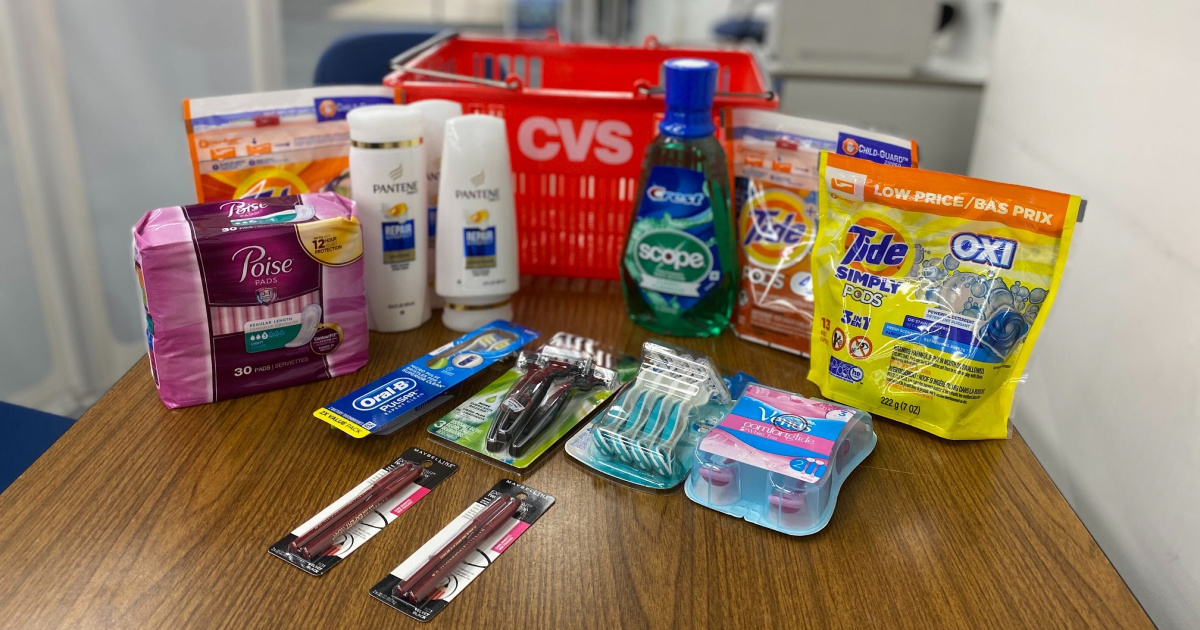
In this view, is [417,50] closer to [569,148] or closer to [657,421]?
[569,148]

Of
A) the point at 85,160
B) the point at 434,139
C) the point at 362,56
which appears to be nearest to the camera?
the point at 434,139

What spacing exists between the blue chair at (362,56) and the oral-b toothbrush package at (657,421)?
1087mm

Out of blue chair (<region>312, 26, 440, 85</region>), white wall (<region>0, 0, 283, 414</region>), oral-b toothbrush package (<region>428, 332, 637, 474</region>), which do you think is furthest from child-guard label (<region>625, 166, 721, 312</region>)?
white wall (<region>0, 0, 283, 414</region>)

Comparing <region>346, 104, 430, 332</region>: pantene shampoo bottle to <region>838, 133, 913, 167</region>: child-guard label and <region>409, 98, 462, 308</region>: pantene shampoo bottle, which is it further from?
<region>838, 133, 913, 167</region>: child-guard label

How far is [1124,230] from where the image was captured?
0.88m

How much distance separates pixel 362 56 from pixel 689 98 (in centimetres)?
102

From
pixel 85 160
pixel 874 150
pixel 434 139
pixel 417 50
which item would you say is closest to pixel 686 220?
pixel 874 150

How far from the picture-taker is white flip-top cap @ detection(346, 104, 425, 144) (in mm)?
809

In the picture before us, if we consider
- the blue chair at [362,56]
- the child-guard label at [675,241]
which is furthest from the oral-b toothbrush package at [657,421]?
the blue chair at [362,56]

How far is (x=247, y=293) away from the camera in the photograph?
0.72 m

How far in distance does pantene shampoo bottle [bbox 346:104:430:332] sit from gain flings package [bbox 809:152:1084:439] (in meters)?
0.42

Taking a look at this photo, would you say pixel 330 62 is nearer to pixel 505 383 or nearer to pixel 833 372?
pixel 505 383

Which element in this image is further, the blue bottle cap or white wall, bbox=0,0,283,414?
white wall, bbox=0,0,283,414

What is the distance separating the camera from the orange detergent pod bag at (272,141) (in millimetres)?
862
